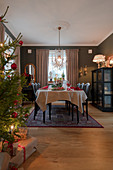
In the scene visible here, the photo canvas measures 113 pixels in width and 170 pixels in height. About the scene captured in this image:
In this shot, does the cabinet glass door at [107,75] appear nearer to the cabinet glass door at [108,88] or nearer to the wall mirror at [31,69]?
the cabinet glass door at [108,88]

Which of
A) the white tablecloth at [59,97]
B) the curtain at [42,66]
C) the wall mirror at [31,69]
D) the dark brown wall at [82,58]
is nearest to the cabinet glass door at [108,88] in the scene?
the white tablecloth at [59,97]

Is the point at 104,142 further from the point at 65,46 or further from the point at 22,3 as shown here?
the point at 65,46

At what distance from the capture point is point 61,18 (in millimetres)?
3400

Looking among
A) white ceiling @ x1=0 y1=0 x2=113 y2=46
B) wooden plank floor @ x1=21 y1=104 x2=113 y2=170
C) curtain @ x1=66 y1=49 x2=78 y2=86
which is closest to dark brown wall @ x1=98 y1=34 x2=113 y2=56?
white ceiling @ x1=0 y1=0 x2=113 y2=46

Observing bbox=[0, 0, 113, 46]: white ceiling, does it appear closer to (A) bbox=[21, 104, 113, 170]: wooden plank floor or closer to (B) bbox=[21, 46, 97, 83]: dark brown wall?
(B) bbox=[21, 46, 97, 83]: dark brown wall

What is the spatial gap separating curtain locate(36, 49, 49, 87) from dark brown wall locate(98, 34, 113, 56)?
99.4 inches

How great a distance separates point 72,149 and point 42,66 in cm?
457

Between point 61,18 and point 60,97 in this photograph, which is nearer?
point 60,97

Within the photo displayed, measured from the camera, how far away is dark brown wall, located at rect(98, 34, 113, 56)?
435 centimetres

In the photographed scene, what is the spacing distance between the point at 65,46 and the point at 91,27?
76.1 inches

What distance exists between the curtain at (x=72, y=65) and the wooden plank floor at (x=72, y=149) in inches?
139

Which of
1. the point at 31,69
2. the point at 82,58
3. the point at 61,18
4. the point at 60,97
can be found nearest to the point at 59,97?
the point at 60,97

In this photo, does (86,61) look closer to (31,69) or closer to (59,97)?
(31,69)

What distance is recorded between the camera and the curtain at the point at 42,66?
5.72 metres
